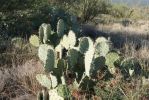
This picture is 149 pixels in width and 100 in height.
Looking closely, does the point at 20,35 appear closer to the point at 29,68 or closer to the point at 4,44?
the point at 4,44

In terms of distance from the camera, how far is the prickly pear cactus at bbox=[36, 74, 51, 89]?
6.46m

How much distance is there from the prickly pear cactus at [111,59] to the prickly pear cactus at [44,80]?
0.96 meters

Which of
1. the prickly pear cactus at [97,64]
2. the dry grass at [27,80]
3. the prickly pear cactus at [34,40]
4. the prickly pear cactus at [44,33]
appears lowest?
the dry grass at [27,80]

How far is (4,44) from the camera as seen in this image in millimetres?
9094

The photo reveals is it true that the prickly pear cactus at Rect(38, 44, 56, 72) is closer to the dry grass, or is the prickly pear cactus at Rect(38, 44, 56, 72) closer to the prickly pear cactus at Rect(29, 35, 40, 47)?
the dry grass

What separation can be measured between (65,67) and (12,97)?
3.05ft

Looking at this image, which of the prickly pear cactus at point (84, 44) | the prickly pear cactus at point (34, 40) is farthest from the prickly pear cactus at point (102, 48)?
the prickly pear cactus at point (34, 40)

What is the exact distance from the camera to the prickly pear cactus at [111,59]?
6.67m

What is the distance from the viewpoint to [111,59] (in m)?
6.70

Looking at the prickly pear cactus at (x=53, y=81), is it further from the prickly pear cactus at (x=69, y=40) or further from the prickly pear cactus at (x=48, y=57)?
the prickly pear cactus at (x=69, y=40)

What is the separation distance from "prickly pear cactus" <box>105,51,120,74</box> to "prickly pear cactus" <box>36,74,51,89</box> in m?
0.96

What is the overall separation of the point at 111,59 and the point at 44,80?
1.06 m

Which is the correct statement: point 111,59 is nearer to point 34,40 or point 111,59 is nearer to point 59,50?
point 59,50

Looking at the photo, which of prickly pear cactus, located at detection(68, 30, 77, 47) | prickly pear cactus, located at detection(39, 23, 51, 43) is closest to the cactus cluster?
prickly pear cactus, located at detection(68, 30, 77, 47)
